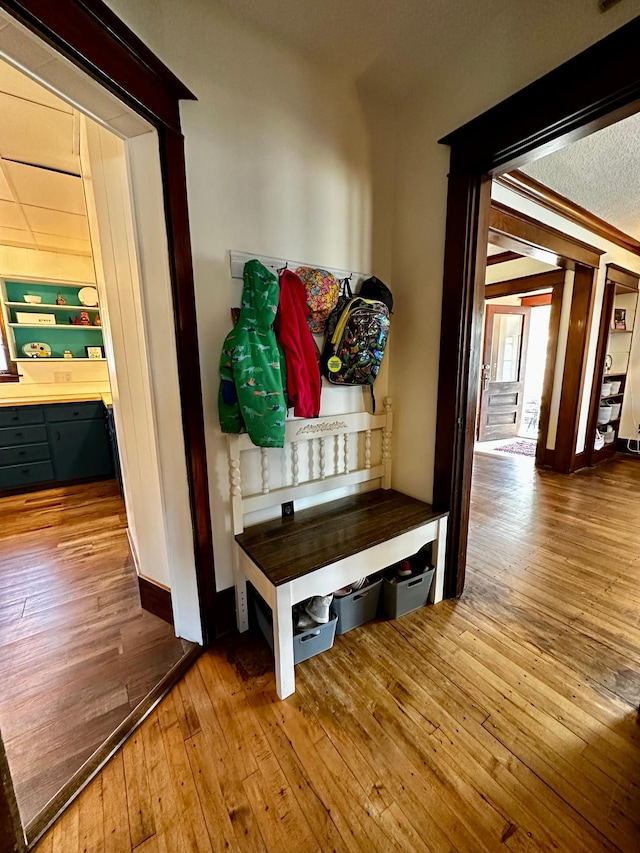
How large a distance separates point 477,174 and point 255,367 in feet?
4.25

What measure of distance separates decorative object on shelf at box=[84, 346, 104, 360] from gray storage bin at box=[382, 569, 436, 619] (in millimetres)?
4040

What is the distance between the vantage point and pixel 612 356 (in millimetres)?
4441

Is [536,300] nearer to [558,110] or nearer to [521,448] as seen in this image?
[521,448]

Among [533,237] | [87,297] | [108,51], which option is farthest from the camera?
[87,297]

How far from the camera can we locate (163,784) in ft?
3.38

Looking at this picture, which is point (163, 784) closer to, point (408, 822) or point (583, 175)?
point (408, 822)

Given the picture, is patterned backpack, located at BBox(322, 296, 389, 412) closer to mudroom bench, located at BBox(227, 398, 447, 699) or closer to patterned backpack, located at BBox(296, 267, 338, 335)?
patterned backpack, located at BBox(296, 267, 338, 335)

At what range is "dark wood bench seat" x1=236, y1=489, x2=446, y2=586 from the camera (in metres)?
1.35

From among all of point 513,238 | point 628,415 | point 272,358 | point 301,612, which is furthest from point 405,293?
point 628,415

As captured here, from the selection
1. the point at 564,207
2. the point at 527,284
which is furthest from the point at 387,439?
the point at 527,284

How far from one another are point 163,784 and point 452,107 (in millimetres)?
2780

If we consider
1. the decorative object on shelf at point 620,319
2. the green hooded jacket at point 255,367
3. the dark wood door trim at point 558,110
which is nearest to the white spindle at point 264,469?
the green hooded jacket at point 255,367

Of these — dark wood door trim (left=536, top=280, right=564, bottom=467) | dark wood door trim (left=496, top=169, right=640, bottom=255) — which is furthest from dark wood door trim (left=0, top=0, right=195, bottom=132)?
dark wood door trim (left=536, top=280, right=564, bottom=467)

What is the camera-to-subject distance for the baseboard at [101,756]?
94cm
